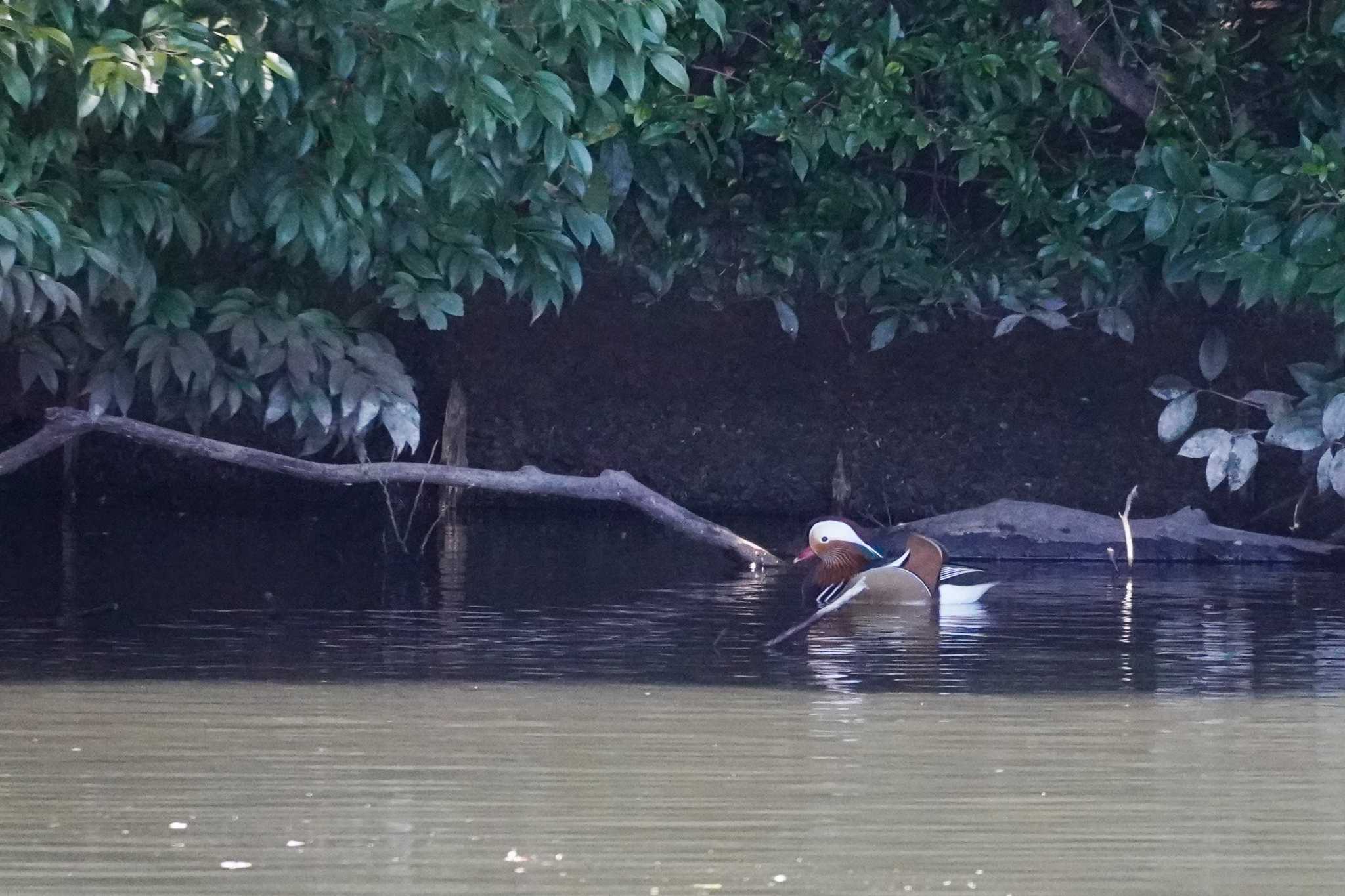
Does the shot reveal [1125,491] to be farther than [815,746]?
Yes

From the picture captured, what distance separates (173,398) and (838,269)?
2670 mm

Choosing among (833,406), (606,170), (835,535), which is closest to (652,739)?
(835,535)

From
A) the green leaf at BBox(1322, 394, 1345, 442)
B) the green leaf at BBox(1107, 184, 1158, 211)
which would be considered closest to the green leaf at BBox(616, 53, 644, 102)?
the green leaf at BBox(1107, 184, 1158, 211)

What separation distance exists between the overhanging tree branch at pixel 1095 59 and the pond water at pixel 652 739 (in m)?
1.87

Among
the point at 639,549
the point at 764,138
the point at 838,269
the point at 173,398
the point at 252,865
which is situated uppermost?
the point at 764,138

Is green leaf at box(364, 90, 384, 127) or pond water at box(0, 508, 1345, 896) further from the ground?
green leaf at box(364, 90, 384, 127)

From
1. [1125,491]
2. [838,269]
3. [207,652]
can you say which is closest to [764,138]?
[838,269]

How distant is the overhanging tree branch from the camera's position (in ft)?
23.5

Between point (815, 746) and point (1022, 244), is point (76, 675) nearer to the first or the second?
point (815, 746)

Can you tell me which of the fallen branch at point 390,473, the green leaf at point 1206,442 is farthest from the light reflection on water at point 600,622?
the green leaf at point 1206,442

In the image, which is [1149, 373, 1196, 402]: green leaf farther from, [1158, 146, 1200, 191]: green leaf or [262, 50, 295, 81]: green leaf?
[262, 50, 295, 81]: green leaf

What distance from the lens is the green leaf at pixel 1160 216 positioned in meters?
6.55

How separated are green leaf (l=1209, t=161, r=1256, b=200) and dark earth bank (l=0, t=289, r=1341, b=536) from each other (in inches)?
66.6

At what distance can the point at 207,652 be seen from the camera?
16.6 ft
